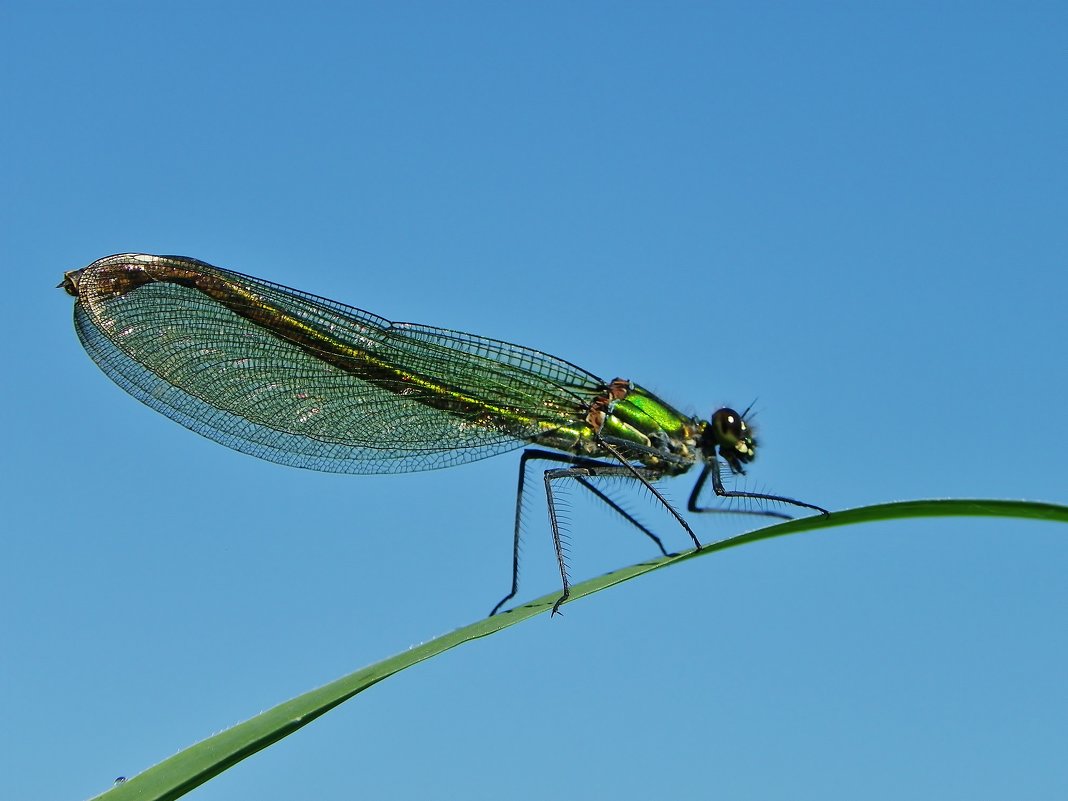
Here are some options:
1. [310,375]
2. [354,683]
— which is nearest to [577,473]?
[310,375]

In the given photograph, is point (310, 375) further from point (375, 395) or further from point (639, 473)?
point (639, 473)

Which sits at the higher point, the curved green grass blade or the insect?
the insect

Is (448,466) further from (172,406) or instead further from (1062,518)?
(1062,518)

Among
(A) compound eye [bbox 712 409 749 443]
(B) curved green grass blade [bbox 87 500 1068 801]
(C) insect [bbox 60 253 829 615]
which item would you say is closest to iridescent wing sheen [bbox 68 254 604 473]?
(C) insect [bbox 60 253 829 615]

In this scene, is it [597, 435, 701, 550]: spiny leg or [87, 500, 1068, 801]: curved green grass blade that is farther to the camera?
[597, 435, 701, 550]: spiny leg

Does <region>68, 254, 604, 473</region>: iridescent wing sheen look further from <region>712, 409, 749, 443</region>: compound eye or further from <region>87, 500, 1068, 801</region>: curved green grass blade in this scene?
<region>87, 500, 1068, 801</region>: curved green grass blade
